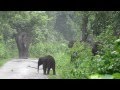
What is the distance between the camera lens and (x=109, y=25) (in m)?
8.71

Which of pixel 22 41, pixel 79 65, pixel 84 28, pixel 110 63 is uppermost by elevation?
pixel 84 28

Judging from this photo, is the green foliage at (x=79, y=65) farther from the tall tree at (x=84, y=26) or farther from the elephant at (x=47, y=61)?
the elephant at (x=47, y=61)

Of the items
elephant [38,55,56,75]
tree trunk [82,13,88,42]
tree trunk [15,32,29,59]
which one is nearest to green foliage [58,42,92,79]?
tree trunk [82,13,88,42]

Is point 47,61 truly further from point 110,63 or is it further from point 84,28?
point 110,63

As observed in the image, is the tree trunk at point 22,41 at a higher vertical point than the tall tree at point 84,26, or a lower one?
lower

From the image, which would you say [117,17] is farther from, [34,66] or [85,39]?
[34,66]

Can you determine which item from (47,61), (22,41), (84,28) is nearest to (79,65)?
(47,61)

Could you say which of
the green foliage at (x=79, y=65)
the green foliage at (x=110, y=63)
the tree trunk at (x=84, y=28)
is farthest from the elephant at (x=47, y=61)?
the green foliage at (x=110, y=63)

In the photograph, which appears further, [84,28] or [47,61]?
[84,28]

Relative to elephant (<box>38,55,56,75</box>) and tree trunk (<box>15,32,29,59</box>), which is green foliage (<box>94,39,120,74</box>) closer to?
elephant (<box>38,55,56,75</box>)

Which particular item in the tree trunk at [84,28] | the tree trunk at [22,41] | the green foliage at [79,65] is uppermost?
the tree trunk at [84,28]

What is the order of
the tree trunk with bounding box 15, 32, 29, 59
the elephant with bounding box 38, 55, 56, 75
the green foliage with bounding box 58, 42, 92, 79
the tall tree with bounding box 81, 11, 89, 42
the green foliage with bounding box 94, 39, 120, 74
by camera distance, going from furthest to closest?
the tall tree with bounding box 81, 11, 89, 42 → the elephant with bounding box 38, 55, 56, 75 → the tree trunk with bounding box 15, 32, 29, 59 → the green foliage with bounding box 58, 42, 92, 79 → the green foliage with bounding box 94, 39, 120, 74
